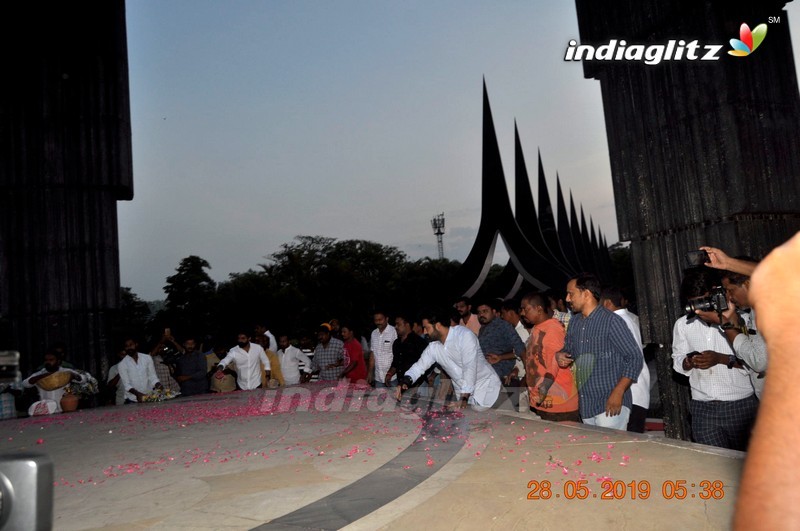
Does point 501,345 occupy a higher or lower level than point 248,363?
higher

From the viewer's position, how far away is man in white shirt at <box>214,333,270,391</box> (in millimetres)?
11766

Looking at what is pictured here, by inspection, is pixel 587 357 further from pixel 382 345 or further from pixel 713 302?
pixel 382 345

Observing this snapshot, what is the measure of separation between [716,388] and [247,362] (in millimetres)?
8788

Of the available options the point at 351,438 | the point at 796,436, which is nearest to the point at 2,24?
the point at 351,438

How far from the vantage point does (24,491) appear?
3.35ft

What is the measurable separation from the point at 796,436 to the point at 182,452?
596 centimetres

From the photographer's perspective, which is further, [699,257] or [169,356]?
[169,356]

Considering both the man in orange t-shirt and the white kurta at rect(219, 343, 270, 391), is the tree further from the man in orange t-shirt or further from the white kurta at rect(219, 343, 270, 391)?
the man in orange t-shirt

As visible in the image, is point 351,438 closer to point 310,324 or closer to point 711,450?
point 711,450

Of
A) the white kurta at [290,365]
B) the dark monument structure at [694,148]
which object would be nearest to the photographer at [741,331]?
the dark monument structure at [694,148]

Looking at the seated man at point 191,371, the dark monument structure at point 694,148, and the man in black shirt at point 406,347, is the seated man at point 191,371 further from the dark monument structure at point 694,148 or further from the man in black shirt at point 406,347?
the dark monument structure at point 694,148

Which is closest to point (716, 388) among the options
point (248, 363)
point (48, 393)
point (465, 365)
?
point (465, 365)

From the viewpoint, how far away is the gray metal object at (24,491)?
1009mm

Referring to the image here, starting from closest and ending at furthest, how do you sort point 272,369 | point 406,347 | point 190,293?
point 406,347
point 272,369
point 190,293
